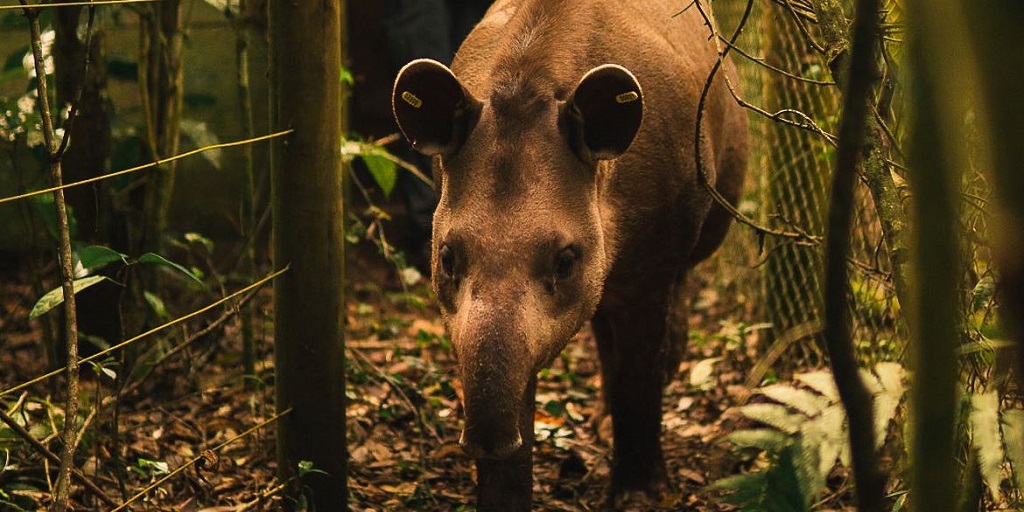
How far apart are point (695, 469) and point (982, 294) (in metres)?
2.32

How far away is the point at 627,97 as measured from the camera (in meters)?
3.92

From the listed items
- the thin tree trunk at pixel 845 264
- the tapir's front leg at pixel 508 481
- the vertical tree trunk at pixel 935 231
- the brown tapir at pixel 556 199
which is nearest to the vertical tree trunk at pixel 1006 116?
the vertical tree trunk at pixel 935 231

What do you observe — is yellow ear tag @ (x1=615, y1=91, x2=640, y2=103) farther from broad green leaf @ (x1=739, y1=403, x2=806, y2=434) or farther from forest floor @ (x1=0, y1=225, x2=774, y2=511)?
broad green leaf @ (x1=739, y1=403, x2=806, y2=434)

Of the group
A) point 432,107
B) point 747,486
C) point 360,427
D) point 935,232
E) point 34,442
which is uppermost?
point 432,107

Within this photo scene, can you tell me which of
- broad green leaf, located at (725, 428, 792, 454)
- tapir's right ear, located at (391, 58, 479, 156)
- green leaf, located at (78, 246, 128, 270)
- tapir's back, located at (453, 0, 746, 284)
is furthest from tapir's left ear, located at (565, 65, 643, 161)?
broad green leaf, located at (725, 428, 792, 454)

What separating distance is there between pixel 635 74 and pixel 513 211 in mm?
996

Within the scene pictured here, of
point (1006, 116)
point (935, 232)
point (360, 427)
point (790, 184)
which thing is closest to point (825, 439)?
point (935, 232)

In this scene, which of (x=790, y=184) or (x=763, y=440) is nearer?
(x=763, y=440)

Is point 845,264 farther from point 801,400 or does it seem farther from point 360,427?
point 360,427

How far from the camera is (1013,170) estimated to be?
3.84ft

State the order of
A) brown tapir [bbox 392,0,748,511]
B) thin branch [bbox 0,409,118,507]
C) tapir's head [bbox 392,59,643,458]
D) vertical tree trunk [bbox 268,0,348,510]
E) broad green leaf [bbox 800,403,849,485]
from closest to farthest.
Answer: broad green leaf [bbox 800,403,849,485] < thin branch [bbox 0,409,118,507] < tapir's head [bbox 392,59,643,458] < brown tapir [bbox 392,0,748,511] < vertical tree trunk [bbox 268,0,348,510]

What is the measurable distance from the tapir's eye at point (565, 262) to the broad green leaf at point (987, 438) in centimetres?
184

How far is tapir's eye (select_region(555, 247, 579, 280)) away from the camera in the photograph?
3.89 m

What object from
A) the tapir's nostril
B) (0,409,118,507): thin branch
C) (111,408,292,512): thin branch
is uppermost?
(0,409,118,507): thin branch
